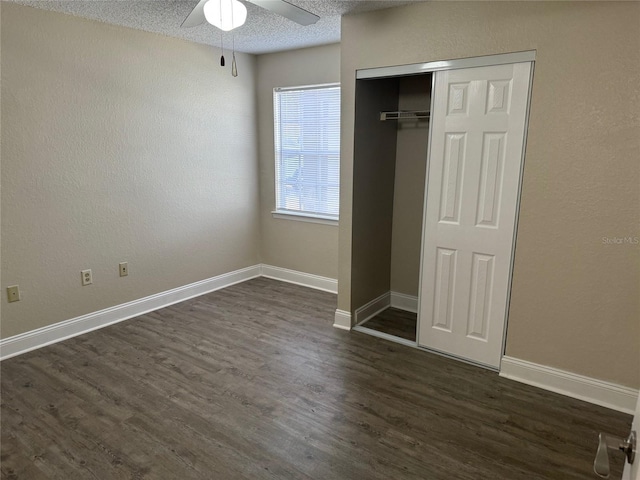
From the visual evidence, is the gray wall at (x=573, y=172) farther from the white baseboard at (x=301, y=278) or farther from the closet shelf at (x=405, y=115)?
the white baseboard at (x=301, y=278)

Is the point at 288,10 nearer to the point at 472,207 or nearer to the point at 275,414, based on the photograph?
the point at 472,207

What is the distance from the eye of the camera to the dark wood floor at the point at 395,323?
347 centimetres

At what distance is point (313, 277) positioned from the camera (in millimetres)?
4578

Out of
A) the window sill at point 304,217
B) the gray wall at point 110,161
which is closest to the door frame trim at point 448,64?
the window sill at point 304,217

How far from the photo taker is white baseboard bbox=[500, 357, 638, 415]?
242 centimetres

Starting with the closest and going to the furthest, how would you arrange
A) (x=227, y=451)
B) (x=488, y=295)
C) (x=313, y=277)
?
(x=227, y=451), (x=488, y=295), (x=313, y=277)

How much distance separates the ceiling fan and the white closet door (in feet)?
3.12

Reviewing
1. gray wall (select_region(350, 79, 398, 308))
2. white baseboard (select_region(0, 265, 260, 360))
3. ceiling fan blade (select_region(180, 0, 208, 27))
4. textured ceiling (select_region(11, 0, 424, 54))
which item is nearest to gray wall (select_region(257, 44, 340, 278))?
textured ceiling (select_region(11, 0, 424, 54))

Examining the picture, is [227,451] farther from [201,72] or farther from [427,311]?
[201,72]

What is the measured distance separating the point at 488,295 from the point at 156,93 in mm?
3194

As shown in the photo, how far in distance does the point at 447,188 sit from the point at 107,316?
9.66 ft

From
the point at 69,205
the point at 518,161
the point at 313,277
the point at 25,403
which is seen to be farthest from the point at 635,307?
the point at 69,205

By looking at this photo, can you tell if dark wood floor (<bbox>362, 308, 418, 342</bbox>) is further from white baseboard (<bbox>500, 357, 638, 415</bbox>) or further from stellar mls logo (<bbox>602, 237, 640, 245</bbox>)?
stellar mls logo (<bbox>602, 237, 640, 245</bbox>)

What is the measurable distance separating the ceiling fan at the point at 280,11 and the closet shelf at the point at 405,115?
1.14 metres
